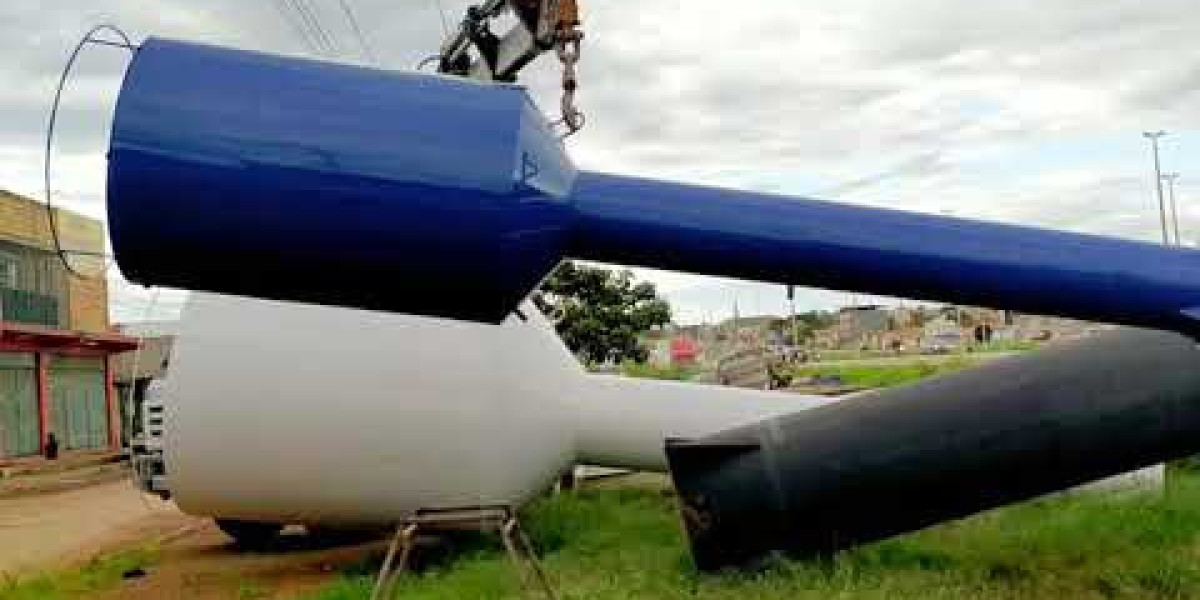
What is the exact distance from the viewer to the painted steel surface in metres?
7.60

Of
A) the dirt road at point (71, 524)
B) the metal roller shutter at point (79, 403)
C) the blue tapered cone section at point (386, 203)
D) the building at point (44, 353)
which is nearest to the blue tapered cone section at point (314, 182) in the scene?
the blue tapered cone section at point (386, 203)

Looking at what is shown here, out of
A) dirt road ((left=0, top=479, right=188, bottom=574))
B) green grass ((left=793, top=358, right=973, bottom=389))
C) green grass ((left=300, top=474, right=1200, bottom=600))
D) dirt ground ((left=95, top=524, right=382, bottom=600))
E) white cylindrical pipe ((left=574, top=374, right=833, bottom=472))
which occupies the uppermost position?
white cylindrical pipe ((left=574, top=374, right=833, bottom=472))

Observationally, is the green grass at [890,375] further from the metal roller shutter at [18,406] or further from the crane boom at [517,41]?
the metal roller shutter at [18,406]

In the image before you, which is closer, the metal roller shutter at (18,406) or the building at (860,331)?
the metal roller shutter at (18,406)

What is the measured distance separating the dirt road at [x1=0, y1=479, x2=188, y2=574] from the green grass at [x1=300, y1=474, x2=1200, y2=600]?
4633mm

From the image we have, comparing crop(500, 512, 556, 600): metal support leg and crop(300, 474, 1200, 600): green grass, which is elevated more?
crop(500, 512, 556, 600): metal support leg

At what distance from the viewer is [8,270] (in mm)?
26625

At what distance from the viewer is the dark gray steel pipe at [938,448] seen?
5496 mm

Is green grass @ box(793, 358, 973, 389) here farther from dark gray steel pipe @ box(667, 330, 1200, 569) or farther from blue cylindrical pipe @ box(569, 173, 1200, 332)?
blue cylindrical pipe @ box(569, 173, 1200, 332)

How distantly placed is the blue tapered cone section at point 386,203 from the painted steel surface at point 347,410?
Result: 524 centimetres

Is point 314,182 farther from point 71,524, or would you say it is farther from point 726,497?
point 71,524

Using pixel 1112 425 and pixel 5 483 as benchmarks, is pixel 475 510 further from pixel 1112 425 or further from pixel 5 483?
pixel 5 483

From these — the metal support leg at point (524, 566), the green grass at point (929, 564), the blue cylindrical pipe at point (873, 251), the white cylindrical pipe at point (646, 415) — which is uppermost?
the blue cylindrical pipe at point (873, 251)

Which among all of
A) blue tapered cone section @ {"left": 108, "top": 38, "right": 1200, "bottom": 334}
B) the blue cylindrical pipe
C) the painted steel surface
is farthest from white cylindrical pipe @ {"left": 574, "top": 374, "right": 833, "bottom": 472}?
blue tapered cone section @ {"left": 108, "top": 38, "right": 1200, "bottom": 334}
